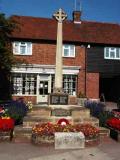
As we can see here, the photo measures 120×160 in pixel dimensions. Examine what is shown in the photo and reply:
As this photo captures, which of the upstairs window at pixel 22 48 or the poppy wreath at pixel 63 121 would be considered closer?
the poppy wreath at pixel 63 121

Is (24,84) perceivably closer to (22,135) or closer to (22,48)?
(22,48)

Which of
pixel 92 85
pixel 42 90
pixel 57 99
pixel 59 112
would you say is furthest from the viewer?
pixel 92 85

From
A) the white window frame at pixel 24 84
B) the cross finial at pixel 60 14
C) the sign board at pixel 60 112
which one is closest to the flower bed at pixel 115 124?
the sign board at pixel 60 112

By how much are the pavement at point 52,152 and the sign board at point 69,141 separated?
0.22m

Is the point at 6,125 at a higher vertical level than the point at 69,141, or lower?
higher

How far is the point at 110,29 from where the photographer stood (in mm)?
36844

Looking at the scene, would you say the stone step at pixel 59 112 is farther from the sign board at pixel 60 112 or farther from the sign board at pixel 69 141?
the sign board at pixel 69 141

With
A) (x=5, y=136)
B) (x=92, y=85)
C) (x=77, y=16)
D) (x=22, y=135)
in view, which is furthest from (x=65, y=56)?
(x=5, y=136)

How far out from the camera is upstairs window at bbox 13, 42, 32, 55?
1260 inches

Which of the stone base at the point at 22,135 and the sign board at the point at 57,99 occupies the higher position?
the sign board at the point at 57,99

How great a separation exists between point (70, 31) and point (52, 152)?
77.2 feet

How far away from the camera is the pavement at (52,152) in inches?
444

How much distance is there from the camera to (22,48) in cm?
3228

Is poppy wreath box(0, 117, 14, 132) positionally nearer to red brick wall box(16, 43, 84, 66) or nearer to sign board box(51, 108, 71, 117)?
sign board box(51, 108, 71, 117)
